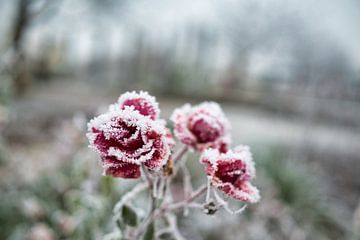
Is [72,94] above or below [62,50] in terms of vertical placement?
below

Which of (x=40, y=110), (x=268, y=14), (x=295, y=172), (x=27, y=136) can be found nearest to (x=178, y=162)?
(x=295, y=172)

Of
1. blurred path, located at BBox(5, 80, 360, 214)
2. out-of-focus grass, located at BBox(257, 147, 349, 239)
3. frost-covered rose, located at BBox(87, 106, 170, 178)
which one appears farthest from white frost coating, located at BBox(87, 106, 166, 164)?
blurred path, located at BBox(5, 80, 360, 214)

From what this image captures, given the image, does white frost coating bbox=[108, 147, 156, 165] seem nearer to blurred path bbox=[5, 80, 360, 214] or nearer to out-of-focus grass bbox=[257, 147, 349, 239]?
out-of-focus grass bbox=[257, 147, 349, 239]

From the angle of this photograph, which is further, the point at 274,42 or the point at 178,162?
the point at 274,42

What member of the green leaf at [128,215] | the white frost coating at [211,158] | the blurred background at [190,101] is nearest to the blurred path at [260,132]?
the blurred background at [190,101]

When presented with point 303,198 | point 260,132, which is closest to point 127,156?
point 303,198

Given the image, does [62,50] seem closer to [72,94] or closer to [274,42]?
[72,94]
